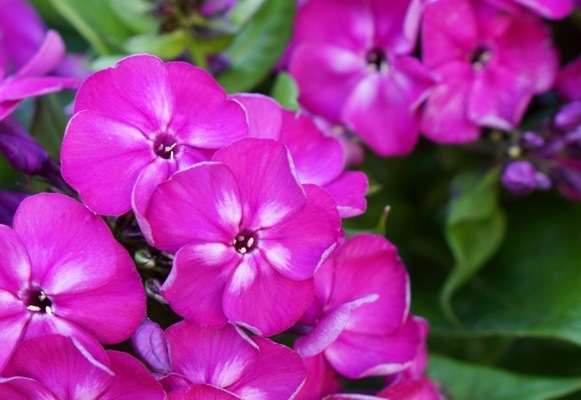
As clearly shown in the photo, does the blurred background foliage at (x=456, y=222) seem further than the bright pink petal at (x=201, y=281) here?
Yes

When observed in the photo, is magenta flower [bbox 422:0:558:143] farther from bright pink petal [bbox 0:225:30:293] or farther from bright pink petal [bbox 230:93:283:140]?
bright pink petal [bbox 0:225:30:293]

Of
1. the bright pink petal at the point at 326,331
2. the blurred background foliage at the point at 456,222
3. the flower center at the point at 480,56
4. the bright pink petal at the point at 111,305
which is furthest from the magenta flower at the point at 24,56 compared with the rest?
the flower center at the point at 480,56

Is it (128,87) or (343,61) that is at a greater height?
(128,87)

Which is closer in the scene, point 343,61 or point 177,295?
point 177,295

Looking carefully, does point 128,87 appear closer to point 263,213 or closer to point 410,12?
point 263,213

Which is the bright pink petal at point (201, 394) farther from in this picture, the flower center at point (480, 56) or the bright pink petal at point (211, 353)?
the flower center at point (480, 56)

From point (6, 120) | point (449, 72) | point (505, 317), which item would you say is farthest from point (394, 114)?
point (6, 120)

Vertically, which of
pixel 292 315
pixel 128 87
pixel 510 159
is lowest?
pixel 510 159

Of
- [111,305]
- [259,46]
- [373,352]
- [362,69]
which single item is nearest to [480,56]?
[362,69]

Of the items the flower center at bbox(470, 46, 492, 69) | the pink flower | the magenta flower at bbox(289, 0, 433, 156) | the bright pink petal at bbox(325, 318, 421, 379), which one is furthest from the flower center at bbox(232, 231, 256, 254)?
the flower center at bbox(470, 46, 492, 69)
